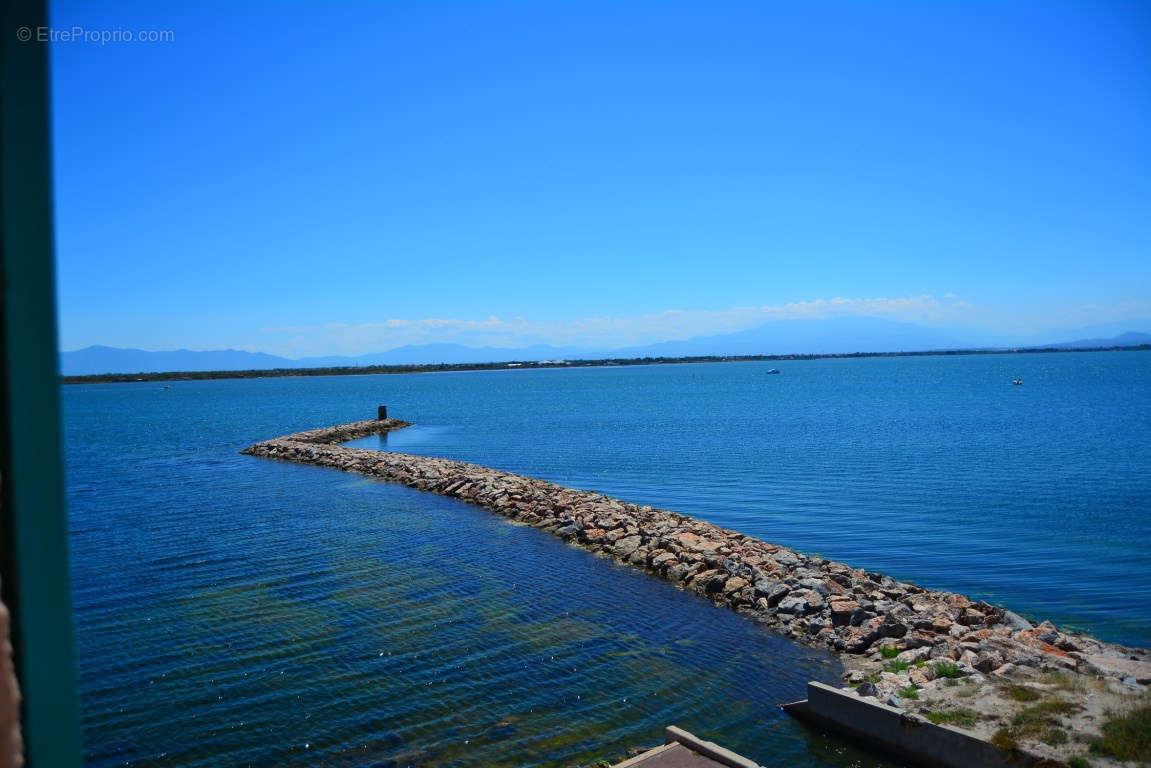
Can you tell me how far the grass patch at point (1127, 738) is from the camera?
7.17 metres

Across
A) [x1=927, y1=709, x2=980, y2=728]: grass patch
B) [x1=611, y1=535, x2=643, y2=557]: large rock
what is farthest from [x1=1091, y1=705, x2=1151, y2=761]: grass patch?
[x1=611, y1=535, x2=643, y2=557]: large rock

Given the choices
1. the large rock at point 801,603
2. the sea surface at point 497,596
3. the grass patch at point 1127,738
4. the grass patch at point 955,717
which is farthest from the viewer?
the large rock at point 801,603

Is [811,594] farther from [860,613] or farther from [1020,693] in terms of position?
[1020,693]

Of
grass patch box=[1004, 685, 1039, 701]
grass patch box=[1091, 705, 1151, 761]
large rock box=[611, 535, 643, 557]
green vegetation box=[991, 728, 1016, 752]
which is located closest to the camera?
grass patch box=[1091, 705, 1151, 761]

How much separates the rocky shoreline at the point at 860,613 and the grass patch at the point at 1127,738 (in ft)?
0.82

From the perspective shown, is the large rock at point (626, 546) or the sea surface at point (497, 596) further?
the large rock at point (626, 546)

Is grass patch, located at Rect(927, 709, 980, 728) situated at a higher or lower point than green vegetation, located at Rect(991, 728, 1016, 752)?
lower

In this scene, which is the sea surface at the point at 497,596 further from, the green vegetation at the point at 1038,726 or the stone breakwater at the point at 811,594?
the green vegetation at the point at 1038,726

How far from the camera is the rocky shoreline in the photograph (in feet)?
30.7

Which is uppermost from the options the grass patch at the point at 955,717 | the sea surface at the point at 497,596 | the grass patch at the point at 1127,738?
the grass patch at the point at 1127,738

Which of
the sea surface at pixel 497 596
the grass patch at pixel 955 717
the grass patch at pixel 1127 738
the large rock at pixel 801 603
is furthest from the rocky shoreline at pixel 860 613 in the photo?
the sea surface at pixel 497 596

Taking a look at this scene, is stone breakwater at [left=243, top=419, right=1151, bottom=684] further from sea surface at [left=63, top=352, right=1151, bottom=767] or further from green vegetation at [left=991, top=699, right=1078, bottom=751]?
green vegetation at [left=991, top=699, right=1078, bottom=751]

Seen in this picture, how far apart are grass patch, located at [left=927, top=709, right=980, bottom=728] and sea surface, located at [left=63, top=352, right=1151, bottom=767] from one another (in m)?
0.82

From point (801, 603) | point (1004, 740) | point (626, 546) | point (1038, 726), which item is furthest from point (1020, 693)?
point (626, 546)
